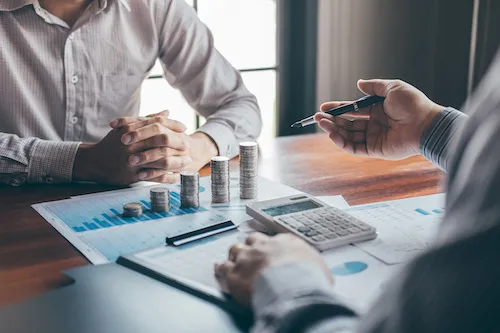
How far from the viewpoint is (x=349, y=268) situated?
917 millimetres

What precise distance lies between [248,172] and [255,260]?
470mm

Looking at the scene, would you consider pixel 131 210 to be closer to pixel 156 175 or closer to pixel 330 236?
pixel 156 175

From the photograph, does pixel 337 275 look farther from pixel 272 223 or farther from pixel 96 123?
pixel 96 123

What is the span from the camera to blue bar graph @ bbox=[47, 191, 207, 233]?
112cm

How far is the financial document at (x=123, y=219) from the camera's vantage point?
1.02 m

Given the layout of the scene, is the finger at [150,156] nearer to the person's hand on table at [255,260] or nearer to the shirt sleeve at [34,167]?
the shirt sleeve at [34,167]

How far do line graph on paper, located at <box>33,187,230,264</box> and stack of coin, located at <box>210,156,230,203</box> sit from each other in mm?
48

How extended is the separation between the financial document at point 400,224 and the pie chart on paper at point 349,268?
0.04m

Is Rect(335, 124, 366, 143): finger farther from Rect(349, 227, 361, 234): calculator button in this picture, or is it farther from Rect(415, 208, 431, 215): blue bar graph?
Rect(349, 227, 361, 234): calculator button

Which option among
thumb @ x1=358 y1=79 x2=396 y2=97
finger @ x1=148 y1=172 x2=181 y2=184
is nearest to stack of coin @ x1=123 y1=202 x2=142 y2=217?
finger @ x1=148 y1=172 x2=181 y2=184

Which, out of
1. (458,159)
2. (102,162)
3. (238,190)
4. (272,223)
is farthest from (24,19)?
(458,159)

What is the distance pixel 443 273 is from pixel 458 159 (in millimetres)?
135

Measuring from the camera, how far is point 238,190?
1.33 metres

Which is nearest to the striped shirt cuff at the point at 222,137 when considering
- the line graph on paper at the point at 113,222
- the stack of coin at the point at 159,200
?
the line graph on paper at the point at 113,222
